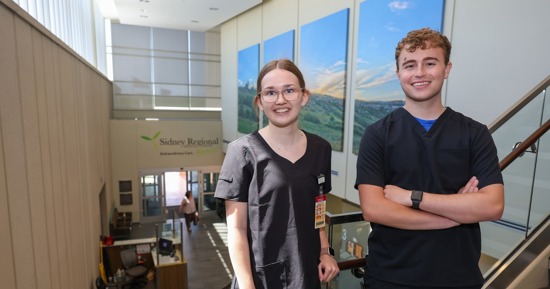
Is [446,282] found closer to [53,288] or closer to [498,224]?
[498,224]

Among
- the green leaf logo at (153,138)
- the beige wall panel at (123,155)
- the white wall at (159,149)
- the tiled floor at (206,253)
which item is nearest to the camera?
the tiled floor at (206,253)

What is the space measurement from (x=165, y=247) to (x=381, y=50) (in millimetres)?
7285

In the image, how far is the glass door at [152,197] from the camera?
1477cm

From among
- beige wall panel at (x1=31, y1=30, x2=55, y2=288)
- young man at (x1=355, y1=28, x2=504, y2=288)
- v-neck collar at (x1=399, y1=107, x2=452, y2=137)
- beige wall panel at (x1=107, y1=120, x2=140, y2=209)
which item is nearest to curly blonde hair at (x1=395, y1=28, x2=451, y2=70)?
young man at (x1=355, y1=28, x2=504, y2=288)

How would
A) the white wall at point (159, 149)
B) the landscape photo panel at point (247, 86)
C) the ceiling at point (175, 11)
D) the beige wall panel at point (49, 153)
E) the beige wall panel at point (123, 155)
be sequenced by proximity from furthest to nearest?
the white wall at point (159, 149), the beige wall panel at point (123, 155), the landscape photo panel at point (247, 86), the ceiling at point (175, 11), the beige wall panel at point (49, 153)

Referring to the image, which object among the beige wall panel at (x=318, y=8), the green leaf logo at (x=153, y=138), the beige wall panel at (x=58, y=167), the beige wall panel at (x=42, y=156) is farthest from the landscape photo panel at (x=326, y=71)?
the green leaf logo at (x=153, y=138)

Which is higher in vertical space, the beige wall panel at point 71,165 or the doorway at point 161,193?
the beige wall panel at point 71,165

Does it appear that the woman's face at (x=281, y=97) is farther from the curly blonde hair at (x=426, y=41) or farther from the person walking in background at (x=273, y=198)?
Answer: the curly blonde hair at (x=426, y=41)

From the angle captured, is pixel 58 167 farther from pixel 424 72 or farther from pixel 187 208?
pixel 187 208

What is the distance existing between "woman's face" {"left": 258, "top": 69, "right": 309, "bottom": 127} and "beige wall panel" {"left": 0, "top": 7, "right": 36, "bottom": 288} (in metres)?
2.32

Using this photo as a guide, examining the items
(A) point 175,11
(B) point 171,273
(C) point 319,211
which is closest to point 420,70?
(C) point 319,211

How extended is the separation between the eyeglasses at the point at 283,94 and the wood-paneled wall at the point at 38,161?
7.40ft

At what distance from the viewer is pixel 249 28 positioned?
12.4 m

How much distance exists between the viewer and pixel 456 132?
5.42 ft
